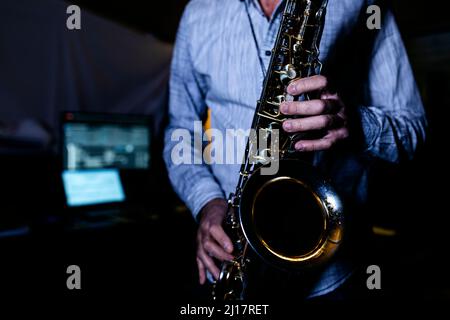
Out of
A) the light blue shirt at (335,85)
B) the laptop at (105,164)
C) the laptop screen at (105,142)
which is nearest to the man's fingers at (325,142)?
the light blue shirt at (335,85)

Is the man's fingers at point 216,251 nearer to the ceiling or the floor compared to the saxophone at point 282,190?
nearer to the floor

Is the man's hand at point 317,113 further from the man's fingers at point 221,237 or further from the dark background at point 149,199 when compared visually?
the dark background at point 149,199

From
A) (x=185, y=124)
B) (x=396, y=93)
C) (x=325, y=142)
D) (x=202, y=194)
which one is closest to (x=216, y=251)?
(x=202, y=194)

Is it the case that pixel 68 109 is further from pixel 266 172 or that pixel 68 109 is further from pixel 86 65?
pixel 266 172

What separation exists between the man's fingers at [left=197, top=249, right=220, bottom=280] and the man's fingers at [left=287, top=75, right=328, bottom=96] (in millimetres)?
Result: 550

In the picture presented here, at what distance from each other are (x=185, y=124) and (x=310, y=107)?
2.21ft

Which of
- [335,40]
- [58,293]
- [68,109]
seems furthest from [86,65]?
[335,40]

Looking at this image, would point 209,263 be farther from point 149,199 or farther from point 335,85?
point 149,199

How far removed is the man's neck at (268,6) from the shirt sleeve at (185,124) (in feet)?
0.93

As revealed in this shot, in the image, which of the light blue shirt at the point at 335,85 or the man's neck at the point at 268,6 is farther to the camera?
the man's neck at the point at 268,6

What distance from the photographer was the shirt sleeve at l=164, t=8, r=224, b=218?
1.32 meters

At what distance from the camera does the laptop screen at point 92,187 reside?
247cm

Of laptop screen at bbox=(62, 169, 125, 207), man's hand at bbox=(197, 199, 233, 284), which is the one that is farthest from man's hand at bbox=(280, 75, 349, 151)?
laptop screen at bbox=(62, 169, 125, 207)

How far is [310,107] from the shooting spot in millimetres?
854
